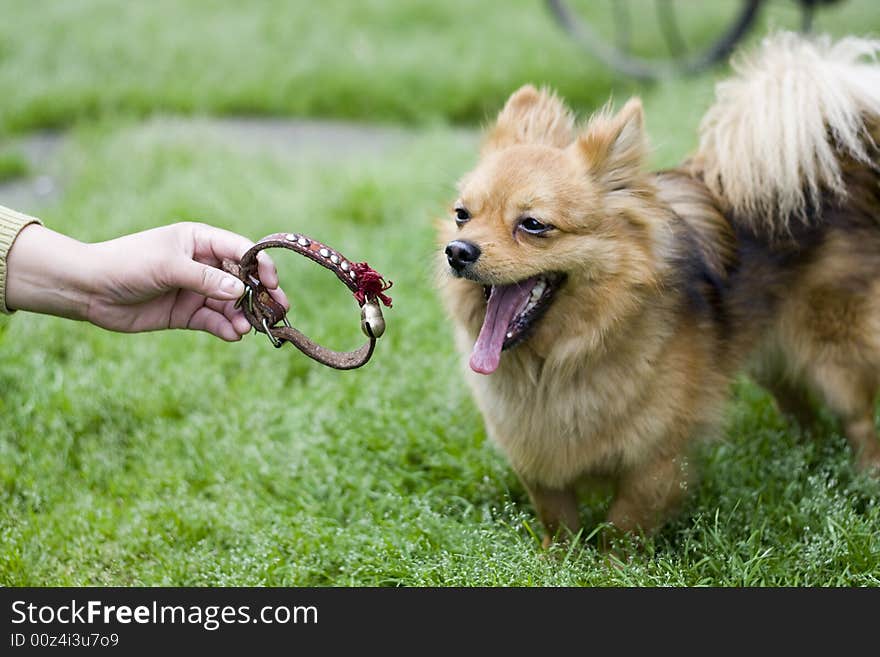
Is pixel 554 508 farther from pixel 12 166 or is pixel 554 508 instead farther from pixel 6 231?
pixel 12 166

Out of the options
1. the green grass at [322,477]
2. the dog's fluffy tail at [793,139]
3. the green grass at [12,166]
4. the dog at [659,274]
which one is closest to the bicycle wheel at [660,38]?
the green grass at [322,477]

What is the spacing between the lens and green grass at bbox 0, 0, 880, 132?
22.3ft

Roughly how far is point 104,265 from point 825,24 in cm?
643

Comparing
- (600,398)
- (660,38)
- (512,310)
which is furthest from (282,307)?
(660,38)

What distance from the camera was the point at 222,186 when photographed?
5477 mm

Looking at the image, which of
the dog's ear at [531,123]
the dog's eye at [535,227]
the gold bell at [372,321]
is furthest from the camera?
the dog's ear at [531,123]

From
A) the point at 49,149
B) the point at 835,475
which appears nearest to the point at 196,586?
the point at 835,475

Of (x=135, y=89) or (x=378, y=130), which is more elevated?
(x=135, y=89)

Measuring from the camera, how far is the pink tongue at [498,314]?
268cm

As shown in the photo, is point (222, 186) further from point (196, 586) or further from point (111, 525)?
point (196, 586)

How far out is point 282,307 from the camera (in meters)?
2.65

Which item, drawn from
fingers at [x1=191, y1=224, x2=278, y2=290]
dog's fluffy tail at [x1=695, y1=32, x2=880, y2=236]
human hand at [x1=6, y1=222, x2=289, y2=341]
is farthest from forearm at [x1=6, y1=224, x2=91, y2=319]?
dog's fluffy tail at [x1=695, y1=32, x2=880, y2=236]

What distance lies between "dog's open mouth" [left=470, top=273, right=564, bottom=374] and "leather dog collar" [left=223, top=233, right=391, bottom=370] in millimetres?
291

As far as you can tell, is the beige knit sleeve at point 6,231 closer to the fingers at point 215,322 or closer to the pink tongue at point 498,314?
the fingers at point 215,322
